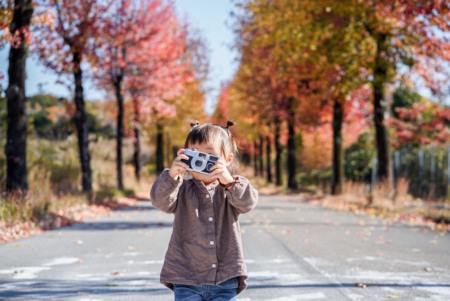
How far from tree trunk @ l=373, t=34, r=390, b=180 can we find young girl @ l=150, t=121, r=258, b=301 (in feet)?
56.6

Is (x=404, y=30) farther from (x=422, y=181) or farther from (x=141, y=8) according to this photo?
(x=141, y=8)

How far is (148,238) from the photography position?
11.4 metres

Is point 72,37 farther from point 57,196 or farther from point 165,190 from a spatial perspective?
point 165,190

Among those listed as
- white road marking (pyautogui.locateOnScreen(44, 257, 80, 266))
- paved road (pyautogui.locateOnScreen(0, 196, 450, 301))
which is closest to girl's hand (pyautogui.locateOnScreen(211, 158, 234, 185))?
paved road (pyautogui.locateOnScreen(0, 196, 450, 301))

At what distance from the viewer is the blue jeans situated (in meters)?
3.88

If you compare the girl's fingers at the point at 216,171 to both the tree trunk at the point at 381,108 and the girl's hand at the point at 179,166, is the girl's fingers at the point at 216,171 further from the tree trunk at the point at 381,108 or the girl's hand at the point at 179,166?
the tree trunk at the point at 381,108

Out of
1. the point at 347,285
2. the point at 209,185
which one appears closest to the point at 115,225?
the point at 347,285

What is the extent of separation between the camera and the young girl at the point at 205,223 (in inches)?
154

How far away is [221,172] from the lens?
149 inches

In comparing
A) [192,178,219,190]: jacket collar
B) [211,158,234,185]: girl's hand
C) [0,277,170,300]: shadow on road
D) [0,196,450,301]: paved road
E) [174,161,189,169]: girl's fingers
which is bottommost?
[0,196,450,301]: paved road

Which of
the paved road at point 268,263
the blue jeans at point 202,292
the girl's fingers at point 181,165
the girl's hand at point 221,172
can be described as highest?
the girl's fingers at point 181,165

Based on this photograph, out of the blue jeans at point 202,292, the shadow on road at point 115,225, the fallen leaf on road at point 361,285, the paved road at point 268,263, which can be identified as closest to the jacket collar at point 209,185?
the blue jeans at point 202,292

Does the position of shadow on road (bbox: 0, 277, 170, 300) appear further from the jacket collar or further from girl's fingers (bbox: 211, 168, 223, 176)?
girl's fingers (bbox: 211, 168, 223, 176)

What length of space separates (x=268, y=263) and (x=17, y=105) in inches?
310
